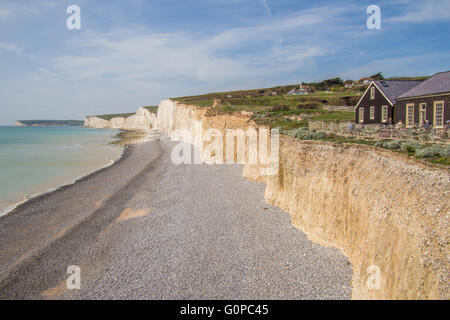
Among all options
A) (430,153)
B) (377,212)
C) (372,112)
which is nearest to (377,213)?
(377,212)

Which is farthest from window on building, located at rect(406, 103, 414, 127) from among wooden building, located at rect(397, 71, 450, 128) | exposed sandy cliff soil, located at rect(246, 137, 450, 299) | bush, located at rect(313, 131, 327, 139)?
exposed sandy cliff soil, located at rect(246, 137, 450, 299)

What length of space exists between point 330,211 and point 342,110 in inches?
1075

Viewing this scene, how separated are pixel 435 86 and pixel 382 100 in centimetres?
509

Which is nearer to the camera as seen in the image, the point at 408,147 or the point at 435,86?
the point at 408,147

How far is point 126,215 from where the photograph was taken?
16672 millimetres

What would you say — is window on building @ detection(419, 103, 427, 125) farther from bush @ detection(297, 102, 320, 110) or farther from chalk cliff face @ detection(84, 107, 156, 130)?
chalk cliff face @ detection(84, 107, 156, 130)

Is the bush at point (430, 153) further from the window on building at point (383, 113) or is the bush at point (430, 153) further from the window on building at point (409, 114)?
the window on building at point (383, 113)

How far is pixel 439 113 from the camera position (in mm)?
15070

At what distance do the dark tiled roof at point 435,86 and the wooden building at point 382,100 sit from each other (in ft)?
9.26

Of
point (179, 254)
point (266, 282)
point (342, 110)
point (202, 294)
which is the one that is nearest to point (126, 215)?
point (179, 254)

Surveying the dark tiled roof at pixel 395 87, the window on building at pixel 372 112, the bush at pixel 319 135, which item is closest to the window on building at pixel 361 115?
the window on building at pixel 372 112

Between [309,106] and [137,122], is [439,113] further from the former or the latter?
[137,122]

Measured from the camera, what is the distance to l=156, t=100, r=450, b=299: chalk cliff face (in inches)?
220
